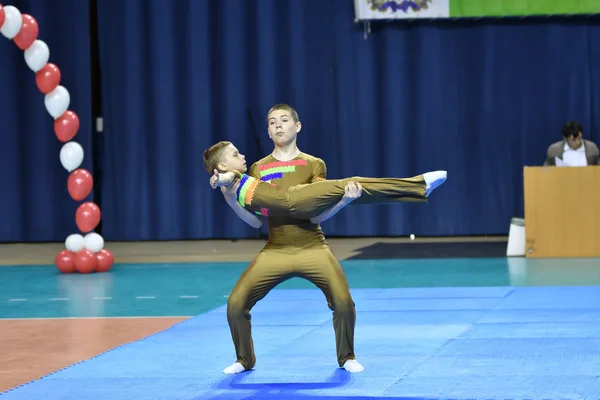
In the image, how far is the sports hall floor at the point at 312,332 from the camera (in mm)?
4195

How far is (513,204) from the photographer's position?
1202 cm

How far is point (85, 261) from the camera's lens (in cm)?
934

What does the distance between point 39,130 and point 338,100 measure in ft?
12.6

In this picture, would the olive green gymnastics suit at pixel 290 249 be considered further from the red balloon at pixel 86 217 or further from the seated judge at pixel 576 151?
the seated judge at pixel 576 151

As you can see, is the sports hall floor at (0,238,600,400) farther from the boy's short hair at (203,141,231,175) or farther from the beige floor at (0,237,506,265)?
the boy's short hair at (203,141,231,175)

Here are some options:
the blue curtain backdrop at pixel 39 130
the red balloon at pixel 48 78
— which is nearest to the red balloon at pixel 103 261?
the red balloon at pixel 48 78

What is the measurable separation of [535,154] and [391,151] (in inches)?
67.2

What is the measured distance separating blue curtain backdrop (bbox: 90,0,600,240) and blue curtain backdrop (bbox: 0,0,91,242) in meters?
0.32

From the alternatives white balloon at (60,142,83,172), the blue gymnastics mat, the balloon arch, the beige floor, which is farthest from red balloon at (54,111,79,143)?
the blue gymnastics mat

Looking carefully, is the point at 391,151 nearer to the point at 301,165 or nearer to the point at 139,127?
the point at 139,127

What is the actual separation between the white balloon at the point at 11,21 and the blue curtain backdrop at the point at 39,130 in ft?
11.8

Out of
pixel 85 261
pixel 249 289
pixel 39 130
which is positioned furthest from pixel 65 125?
pixel 249 289

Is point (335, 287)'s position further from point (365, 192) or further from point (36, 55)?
point (36, 55)

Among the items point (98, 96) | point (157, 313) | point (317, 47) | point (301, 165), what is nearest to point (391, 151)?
point (317, 47)
